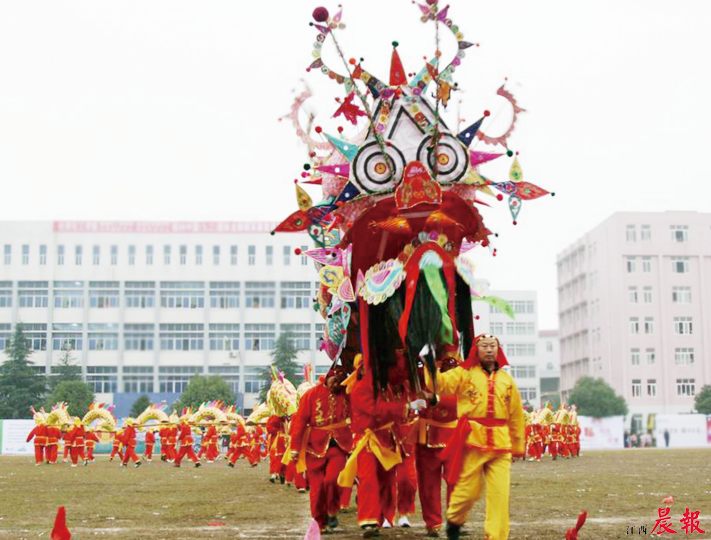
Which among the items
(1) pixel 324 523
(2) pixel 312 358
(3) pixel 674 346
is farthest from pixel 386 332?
(3) pixel 674 346

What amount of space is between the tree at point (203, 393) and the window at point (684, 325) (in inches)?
1160

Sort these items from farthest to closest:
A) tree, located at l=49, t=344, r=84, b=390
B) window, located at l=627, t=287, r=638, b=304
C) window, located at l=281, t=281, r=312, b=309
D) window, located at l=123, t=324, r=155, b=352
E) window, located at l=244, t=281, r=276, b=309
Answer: window, located at l=627, t=287, r=638, b=304
window, located at l=244, t=281, r=276, b=309
window, located at l=281, t=281, r=312, b=309
window, located at l=123, t=324, r=155, b=352
tree, located at l=49, t=344, r=84, b=390

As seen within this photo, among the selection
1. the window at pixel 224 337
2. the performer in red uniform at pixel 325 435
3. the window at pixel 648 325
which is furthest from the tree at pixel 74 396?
the performer in red uniform at pixel 325 435

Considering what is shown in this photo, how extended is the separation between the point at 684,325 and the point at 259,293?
2730cm

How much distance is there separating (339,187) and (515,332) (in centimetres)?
5713

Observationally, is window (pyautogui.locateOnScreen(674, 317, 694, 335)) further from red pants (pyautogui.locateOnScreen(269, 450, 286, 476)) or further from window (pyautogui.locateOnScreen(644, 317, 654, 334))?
red pants (pyautogui.locateOnScreen(269, 450, 286, 476))

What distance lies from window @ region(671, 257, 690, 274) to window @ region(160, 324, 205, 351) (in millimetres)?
30241

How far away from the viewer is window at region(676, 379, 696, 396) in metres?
59.5

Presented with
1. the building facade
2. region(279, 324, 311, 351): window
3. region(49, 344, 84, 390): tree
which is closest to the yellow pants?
region(49, 344, 84, 390): tree

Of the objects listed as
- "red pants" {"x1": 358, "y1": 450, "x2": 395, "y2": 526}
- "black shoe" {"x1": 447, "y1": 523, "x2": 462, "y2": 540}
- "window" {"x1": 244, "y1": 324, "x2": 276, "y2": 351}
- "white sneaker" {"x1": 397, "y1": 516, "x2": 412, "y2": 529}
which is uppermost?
"window" {"x1": 244, "y1": 324, "x2": 276, "y2": 351}

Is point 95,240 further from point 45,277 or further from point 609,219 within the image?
point 609,219

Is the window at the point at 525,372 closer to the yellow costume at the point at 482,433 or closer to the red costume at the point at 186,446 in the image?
the red costume at the point at 186,446

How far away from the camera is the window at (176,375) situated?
55.1 m

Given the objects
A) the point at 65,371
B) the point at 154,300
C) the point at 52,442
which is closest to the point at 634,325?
the point at 154,300
